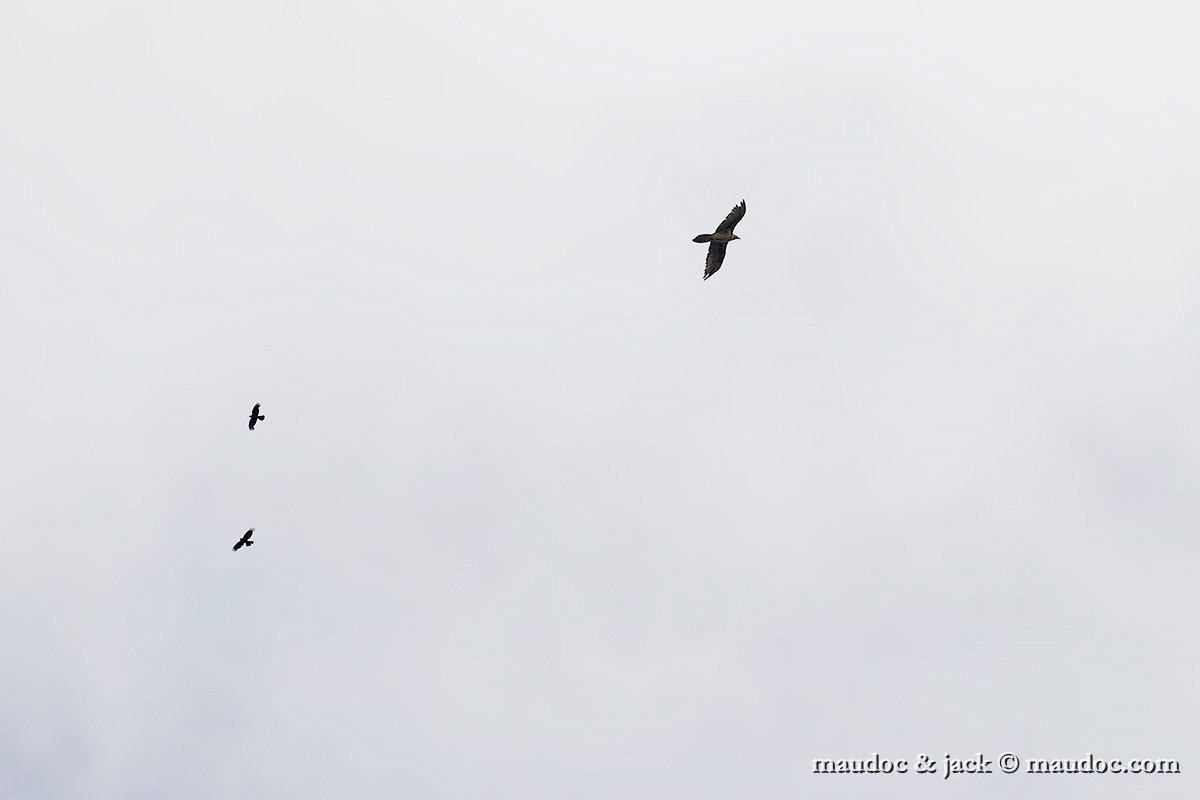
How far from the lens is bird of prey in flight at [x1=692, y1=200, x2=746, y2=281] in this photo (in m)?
124

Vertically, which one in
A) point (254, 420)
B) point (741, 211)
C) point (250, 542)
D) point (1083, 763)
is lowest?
point (1083, 763)

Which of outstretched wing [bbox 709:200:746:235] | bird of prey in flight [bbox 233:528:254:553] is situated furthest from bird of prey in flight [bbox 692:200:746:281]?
bird of prey in flight [bbox 233:528:254:553]

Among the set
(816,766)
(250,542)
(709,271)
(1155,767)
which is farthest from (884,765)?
(250,542)

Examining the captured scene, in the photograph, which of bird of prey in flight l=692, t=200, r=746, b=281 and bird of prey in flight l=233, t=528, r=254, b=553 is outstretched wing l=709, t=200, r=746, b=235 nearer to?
bird of prey in flight l=692, t=200, r=746, b=281

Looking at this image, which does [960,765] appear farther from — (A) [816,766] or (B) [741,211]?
(B) [741,211]

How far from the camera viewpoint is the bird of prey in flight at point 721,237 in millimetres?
123625

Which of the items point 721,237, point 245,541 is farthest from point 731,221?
point 245,541

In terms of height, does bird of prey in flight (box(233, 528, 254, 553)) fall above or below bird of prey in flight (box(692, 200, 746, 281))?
below

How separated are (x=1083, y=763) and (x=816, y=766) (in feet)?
88.0

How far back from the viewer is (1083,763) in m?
150

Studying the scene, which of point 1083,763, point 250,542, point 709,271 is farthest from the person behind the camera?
point 1083,763

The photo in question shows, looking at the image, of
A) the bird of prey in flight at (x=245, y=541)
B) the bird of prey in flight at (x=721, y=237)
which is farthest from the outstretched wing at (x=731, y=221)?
the bird of prey in flight at (x=245, y=541)

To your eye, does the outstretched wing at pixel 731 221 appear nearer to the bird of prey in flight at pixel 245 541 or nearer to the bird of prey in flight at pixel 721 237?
the bird of prey in flight at pixel 721 237

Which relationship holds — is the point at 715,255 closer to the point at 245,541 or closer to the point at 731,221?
the point at 731,221
